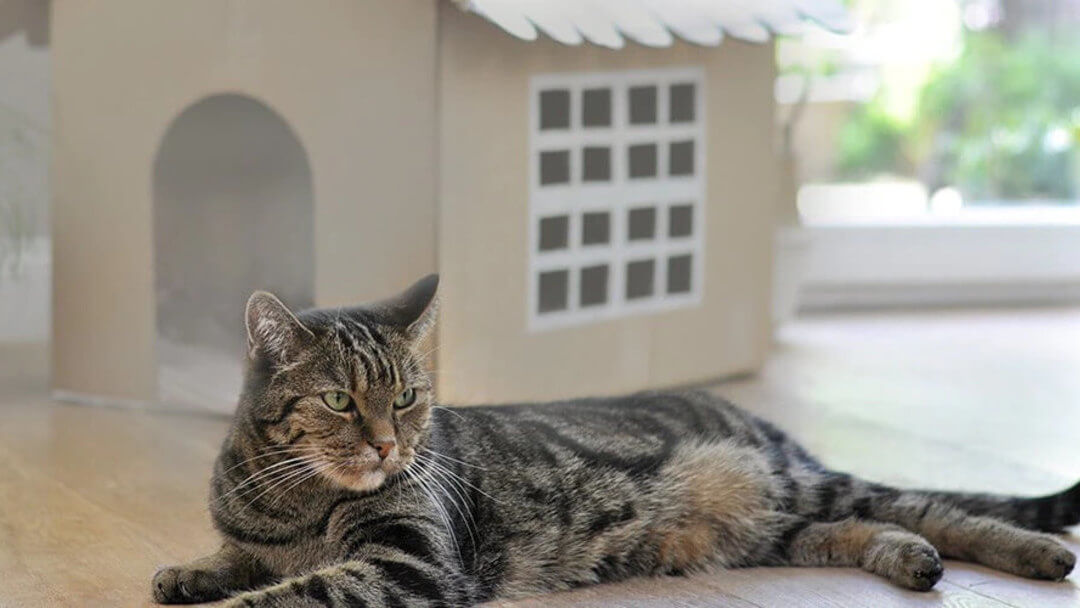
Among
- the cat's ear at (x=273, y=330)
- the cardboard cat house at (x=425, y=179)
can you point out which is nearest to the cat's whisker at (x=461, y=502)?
the cat's ear at (x=273, y=330)

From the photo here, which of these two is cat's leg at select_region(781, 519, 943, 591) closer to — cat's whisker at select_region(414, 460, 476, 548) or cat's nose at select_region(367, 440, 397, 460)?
cat's whisker at select_region(414, 460, 476, 548)

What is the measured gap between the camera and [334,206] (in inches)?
109

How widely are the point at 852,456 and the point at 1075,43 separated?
2.17 meters

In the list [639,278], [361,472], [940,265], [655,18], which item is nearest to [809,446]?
[639,278]

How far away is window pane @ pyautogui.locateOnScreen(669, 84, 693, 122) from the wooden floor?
0.62 meters

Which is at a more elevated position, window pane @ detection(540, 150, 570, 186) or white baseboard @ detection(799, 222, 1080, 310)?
window pane @ detection(540, 150, 570, 186)

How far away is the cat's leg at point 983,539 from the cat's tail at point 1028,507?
0.9 inches

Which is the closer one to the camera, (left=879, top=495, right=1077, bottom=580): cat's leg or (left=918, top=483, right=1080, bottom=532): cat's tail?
(left=879, top=495, right=1077, bottom=580): cat's leg

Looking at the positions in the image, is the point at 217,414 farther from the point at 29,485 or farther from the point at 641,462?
the point at 641,462

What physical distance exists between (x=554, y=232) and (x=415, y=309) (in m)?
1.07

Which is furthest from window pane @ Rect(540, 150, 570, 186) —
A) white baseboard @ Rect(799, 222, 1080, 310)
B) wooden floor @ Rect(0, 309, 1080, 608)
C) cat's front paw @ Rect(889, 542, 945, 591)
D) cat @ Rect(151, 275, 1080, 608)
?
white baseboard @ Rect(799, 222, 1080, 310)

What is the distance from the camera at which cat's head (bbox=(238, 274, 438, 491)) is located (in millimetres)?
1771

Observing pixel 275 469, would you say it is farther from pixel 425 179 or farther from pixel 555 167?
pixel 555 167

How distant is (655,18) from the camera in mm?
2834
